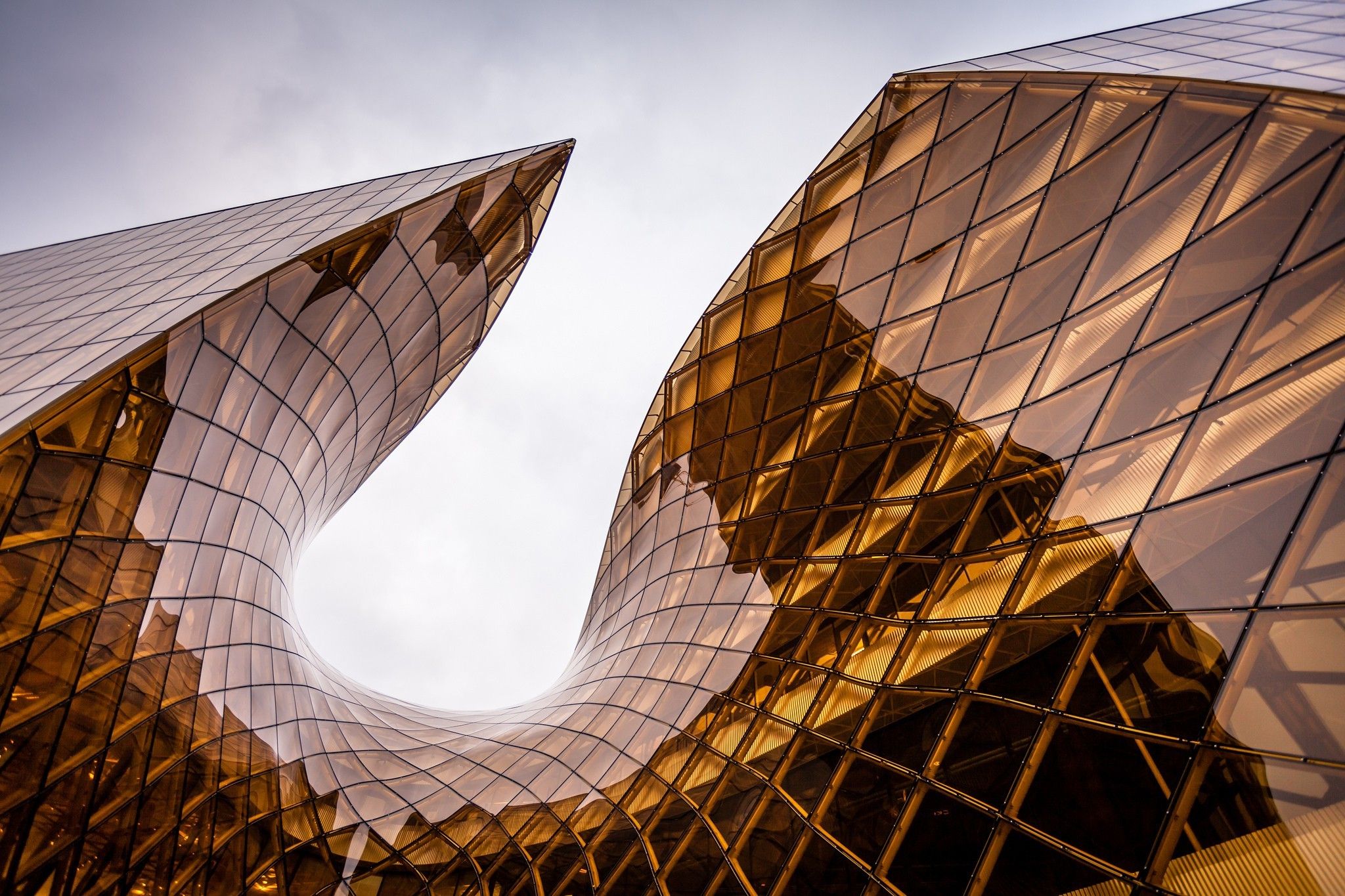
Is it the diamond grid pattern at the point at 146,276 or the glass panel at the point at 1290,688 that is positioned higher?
the diamond grid pattern at the point at 146,276

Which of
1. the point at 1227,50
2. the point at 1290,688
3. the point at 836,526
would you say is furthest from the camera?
the point at 836,526

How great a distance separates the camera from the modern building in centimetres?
1130

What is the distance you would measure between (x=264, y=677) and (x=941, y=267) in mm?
27114

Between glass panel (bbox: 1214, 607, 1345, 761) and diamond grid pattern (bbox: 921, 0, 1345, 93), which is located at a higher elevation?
diamond grid pattern (bbox: 921, 0, 1345, 93)

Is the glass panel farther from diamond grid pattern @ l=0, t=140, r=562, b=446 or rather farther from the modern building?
diamond grid pattern @ l=0, t=140, r=562, b=446

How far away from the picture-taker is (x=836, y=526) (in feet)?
74.6

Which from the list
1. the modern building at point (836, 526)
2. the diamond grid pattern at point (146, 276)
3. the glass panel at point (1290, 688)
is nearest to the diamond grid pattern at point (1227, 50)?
the modern building at point (836, 526)

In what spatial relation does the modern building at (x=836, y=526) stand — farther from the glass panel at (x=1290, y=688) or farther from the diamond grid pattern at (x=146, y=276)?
the diamond grid pattern at (x=146, y=276)

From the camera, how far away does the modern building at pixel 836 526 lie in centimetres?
1130

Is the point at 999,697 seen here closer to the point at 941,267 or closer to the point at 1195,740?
the point at 1195,740

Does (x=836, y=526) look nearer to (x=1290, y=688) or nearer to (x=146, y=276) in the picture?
(x=1290, y=688)

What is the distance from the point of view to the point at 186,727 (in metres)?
20.9

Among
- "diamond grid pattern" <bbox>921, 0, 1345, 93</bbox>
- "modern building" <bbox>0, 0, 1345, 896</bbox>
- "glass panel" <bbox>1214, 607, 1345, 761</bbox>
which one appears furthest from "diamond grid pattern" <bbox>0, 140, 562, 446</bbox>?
"glass panel" <bbox>1214, 607, 1345, 761</bbox>

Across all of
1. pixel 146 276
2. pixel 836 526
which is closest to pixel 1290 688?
A: pixel 836 526
